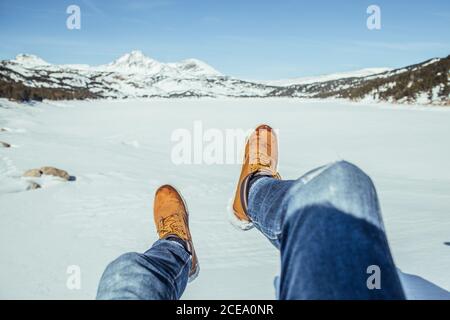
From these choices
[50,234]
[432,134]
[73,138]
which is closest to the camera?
[50,234]

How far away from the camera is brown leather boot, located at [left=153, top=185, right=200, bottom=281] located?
6.90ft

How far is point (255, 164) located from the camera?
2.80 meters

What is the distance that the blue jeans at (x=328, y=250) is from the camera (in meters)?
0.87

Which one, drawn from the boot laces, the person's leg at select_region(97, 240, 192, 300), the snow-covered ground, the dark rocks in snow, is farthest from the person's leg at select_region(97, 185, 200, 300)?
the dark rocks in snow

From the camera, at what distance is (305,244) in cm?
95

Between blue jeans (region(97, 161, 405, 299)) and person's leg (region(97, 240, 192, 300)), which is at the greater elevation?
blue jeans (region(97, 161, 405, 299))

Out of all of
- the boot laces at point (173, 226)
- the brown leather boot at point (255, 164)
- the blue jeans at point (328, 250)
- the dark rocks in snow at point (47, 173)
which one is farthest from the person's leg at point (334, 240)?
the dark rocks in snow at point (47, 173)

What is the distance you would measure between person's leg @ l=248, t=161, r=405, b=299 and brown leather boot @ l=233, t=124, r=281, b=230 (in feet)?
3.61

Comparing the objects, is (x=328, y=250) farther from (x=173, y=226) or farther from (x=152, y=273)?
(x=173, y=226)

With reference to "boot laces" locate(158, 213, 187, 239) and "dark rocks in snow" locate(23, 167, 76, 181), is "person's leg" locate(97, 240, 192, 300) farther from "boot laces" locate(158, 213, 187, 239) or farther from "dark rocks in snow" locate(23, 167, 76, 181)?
"dark rocks in snow" locate(23, 167, 76, 181)

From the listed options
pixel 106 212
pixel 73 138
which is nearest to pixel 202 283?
pixel 106 212

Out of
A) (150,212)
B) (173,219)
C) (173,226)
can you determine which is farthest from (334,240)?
(150,212)
